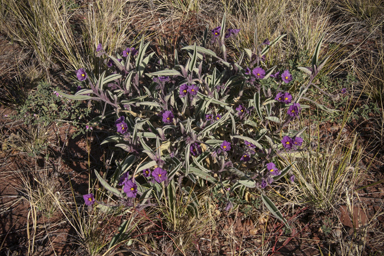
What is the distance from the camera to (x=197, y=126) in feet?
7.71

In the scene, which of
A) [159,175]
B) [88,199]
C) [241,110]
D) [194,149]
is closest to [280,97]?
[241,110]

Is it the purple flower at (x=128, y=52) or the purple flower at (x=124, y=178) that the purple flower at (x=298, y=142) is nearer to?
the purple flower at (x=124, y=178)

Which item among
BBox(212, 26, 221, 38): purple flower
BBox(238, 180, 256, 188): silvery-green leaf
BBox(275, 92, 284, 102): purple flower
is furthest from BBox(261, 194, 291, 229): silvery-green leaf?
BBox(212, 26, 221, 38): purple flower

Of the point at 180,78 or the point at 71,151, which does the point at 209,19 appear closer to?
the point at 180,78

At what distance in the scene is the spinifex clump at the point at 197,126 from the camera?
84.1 inches

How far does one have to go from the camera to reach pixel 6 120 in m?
2.96

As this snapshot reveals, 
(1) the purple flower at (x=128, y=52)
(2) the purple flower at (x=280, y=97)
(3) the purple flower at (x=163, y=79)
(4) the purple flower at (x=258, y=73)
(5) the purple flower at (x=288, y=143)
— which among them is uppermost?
(4) the purple flower at (x=258, y=73)

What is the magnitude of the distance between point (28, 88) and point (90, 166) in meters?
1.23

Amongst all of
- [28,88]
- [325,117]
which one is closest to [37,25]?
[28,88]

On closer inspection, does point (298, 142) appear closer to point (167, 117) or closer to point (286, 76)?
point (286, 76)

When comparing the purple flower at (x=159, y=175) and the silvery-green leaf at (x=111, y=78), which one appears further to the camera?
the silvery-green leaf at (x=111, y=78)

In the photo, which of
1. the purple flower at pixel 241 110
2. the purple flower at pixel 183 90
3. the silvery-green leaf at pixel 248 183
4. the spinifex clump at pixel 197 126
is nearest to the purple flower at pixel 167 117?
the spinifex clump at pixel 197 126

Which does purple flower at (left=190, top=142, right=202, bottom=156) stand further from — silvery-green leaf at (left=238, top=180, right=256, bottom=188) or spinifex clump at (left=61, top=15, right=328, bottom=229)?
silvery-green leaf at (left=238, top=180, right=256, bottom=188)

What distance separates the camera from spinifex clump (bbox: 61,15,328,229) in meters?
2.14
